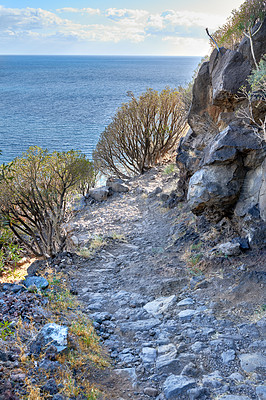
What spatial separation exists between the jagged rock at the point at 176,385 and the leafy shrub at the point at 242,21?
7.02 meters

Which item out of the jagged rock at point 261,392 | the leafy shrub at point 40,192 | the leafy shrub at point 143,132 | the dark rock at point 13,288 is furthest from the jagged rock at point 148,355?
the leafy shrub at point 143,132

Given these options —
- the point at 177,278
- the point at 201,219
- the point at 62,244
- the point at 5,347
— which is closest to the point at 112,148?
the point at 62,244

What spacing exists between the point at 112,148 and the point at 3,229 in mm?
10399

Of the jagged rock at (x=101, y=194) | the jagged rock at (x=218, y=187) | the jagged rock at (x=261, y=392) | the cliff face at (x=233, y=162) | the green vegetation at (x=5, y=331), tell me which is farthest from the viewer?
the jagged rock at (x=101, y=194)

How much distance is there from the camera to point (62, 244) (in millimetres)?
9617

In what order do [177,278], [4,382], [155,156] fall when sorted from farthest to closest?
[155,156] < [177,278] < [4,382]

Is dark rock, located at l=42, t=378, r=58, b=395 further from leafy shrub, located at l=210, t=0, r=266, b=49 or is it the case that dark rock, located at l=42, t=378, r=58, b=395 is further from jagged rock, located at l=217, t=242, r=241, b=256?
leafy shrub, located at l=210, t=0, r=266, b=49

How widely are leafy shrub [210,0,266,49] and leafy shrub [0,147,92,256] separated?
5.28 m

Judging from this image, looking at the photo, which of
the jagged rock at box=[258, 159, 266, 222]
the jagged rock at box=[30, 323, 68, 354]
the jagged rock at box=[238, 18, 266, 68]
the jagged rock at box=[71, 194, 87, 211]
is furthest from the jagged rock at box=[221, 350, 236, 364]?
the jagged rock at box=[71, 194, 87, 211]

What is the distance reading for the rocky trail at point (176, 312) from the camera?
3807 millimetres

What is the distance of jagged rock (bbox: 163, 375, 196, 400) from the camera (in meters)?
3.62

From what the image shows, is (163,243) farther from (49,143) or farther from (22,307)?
(49,143)

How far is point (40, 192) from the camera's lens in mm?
9383

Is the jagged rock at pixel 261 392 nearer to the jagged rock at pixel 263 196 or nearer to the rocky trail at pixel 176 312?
the rocky trail at pixel 176 312
